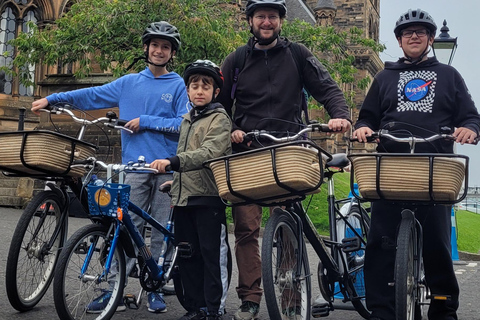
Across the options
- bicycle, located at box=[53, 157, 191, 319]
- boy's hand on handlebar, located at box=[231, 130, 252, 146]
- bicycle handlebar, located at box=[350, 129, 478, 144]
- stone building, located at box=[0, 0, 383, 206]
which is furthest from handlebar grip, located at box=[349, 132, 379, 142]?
stone building, located at box=[0, 0, 383, 206]

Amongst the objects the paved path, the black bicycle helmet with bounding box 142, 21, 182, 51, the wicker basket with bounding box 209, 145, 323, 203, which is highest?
the black bicycle helmet with bounding box 142, 21, 182, 51

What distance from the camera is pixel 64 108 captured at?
5172mm

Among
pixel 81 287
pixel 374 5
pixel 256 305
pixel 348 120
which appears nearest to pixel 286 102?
pixel 348 120

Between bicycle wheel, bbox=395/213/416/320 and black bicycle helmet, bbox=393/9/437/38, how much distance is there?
132 cm

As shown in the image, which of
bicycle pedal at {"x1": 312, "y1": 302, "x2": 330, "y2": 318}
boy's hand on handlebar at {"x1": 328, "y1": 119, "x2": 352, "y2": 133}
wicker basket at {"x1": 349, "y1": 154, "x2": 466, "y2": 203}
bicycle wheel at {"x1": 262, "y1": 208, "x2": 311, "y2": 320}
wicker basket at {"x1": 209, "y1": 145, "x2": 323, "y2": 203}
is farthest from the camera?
bicycle pedal at {"x1": 312, "y1": 302, "x2": 330, "y2": 318}

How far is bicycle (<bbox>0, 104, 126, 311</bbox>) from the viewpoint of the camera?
188 inches

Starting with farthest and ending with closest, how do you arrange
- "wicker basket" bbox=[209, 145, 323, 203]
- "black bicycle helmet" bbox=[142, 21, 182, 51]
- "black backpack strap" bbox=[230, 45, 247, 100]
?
"black bicycle helmet" bbox=[142, 21, 182, 51], "black backpack strap" bbox=[230, 45, 247, 100], "wicker basket" bbox=[209, 145, 323, 203]

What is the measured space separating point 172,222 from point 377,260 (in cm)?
151

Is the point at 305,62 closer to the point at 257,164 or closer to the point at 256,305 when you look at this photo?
the point at 257,164

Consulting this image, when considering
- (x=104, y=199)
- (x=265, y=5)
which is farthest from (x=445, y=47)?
(x=104, y=199)

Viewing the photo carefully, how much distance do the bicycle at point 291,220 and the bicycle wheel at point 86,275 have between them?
872 mm

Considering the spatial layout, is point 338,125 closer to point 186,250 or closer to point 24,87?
point 186,250

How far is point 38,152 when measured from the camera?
4.73m

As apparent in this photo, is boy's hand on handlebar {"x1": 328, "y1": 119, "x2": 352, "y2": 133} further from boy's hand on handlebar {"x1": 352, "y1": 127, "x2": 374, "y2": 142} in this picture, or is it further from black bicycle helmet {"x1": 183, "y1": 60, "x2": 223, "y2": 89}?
black bicycle helmet {"x1": 183, "y1": 60, "x2": 223, "y2": 89}
